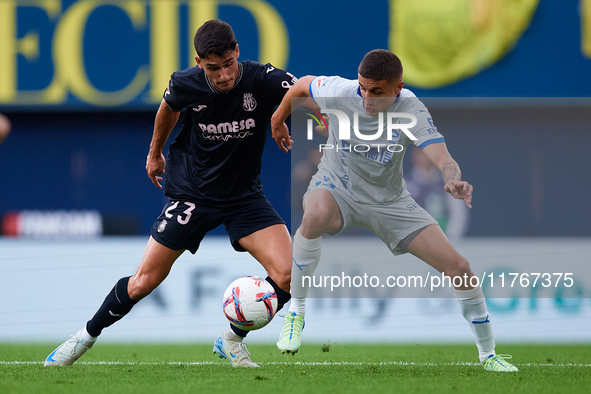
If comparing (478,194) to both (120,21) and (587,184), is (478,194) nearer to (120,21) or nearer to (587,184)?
(587,184)

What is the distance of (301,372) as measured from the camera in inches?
224

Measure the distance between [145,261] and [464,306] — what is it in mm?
2160

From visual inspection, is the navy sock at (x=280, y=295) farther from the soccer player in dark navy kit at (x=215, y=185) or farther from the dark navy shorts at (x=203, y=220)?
the dark navy shorts at (x=203, y=220)

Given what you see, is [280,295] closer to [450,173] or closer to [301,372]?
[301,372]

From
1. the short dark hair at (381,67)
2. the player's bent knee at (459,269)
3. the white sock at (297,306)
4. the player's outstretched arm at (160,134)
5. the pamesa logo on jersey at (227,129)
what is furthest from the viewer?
the player's outstretched arm at (160,134)

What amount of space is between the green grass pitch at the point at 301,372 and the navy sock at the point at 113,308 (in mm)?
294

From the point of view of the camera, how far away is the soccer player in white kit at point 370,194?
5.48 m

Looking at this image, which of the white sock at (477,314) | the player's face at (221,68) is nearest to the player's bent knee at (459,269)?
the white sock at (477,314)

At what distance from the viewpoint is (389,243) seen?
18.8 ft

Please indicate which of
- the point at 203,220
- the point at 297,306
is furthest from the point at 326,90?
the point at 297,306

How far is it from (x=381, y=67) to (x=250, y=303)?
1.72 m

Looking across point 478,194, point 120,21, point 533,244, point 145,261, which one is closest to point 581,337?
point 533,244

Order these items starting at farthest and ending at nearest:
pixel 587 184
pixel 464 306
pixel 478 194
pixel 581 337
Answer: pixel 587 184 < pixel 478 194 < pixel 581 337 < pixel 464 306

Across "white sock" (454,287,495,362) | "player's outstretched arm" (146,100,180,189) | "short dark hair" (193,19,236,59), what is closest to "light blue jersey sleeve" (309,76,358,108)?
"short dark hair" (193,19,236,59)
